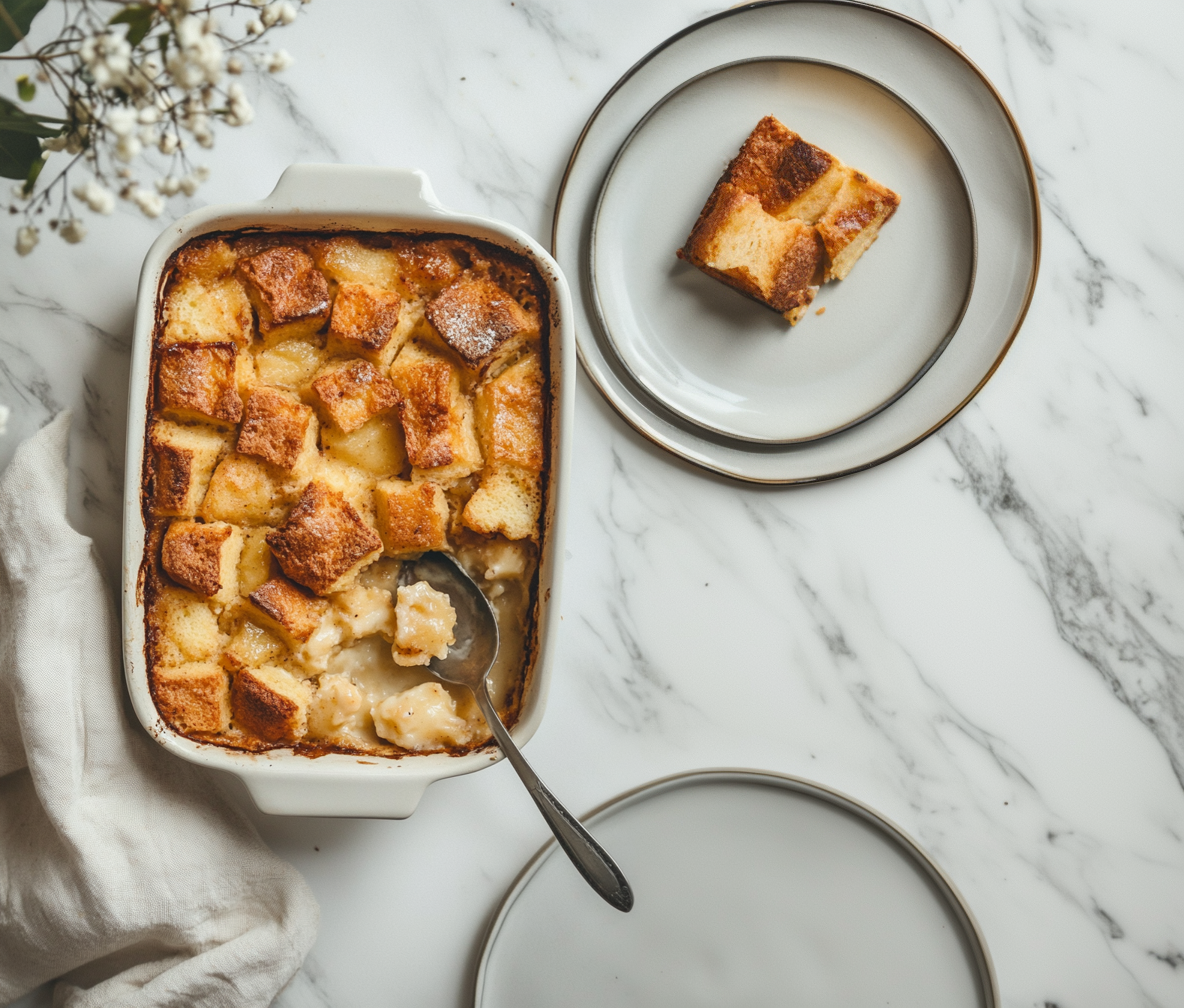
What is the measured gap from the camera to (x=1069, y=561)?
189 cm

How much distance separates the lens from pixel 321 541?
5.14 feet

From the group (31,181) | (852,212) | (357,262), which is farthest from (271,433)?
(852,212)

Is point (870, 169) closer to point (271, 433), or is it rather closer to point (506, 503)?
point (506, 503)

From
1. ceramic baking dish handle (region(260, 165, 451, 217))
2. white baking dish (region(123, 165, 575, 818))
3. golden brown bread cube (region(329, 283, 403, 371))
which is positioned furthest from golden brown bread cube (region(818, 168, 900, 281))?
golden brown bread cube (region(329, 283, 403, 371))

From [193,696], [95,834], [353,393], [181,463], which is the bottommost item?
[95,834]

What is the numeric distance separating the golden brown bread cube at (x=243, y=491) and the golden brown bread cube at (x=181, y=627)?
15 cm

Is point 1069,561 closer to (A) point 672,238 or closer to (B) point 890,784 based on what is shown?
(B) point 890,784

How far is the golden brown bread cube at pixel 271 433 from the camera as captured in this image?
1576 mm

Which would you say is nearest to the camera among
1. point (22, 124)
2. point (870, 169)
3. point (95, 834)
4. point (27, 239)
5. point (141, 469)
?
point (27, 239)

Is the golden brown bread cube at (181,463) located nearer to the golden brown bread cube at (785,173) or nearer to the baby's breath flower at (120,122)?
the baby's breath flower at (120,122)

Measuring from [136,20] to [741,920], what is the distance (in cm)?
184

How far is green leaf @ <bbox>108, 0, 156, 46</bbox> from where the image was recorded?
975 mm

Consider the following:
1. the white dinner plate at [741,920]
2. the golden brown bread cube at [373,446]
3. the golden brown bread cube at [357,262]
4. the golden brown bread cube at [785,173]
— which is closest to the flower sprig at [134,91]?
the golden brown bread cube at [357,262]

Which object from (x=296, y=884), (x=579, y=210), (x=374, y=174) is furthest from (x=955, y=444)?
(x=296, y=884)
